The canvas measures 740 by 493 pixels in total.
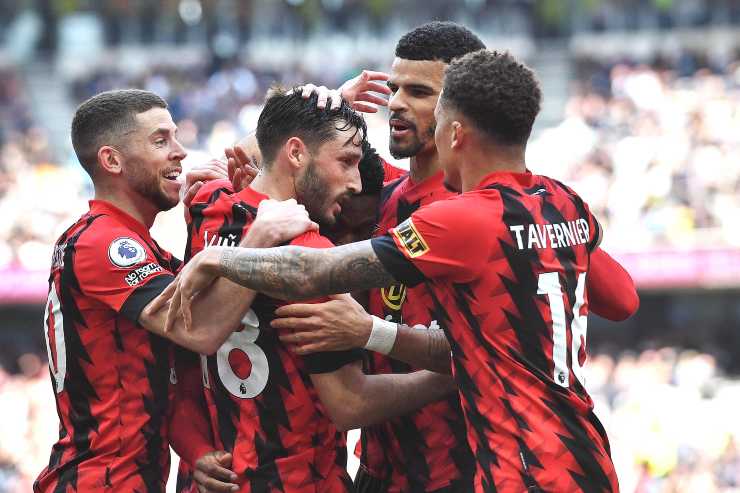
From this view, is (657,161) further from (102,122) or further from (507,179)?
(507,179)

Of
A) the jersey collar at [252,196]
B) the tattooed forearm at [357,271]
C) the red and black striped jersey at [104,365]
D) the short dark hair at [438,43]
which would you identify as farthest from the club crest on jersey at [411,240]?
the short dark hair at [438,43]

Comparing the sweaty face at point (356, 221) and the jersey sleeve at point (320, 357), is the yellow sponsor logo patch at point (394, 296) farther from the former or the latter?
the jersey sleeve at point (320, 357)

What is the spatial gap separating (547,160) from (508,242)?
575 inches

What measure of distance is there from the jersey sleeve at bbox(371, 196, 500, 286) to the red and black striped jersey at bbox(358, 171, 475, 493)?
69 centimetres

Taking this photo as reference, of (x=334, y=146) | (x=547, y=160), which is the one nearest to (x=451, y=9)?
(x=547, y=160)

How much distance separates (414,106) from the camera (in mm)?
5480

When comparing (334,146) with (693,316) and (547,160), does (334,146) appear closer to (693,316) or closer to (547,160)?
(547,160)

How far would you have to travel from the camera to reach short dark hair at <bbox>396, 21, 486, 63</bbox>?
217 inches

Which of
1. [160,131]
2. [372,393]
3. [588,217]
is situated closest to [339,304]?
[372,393]

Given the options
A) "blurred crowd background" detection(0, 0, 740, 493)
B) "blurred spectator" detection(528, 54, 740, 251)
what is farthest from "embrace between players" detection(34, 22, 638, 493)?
"blurred spectator" detection(528, 54, 740, 251)

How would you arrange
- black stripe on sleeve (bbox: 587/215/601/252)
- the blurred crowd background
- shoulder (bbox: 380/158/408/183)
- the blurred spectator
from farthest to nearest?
the blurred spectator < the blurred crowd background < shoulder (bbox: 380/158/408/183) < black stripe on sleeve (bbox: 587/215/601/252)

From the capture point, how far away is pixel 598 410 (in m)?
14.0

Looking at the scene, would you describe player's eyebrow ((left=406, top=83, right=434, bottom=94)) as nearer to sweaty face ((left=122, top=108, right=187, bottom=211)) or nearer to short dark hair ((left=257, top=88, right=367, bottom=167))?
short dark hair ((left=257, top=88, right=367, bottom=167))

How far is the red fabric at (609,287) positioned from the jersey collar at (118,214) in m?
1.86
